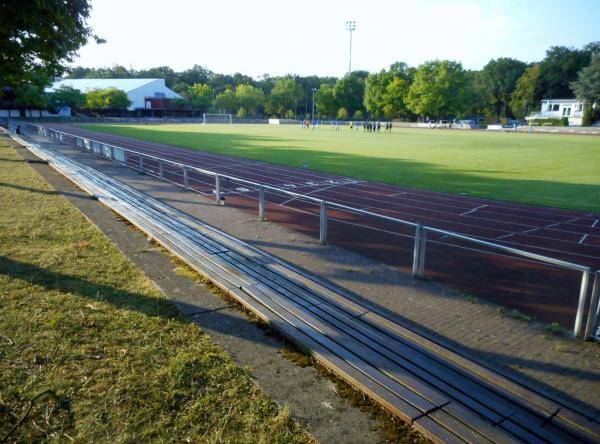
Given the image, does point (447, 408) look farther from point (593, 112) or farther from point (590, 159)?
point (593, 112)

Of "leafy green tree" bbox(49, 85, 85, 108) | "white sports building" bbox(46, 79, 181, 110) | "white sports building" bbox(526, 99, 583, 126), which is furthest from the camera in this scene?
"white sports building" bbox(46, 79, 181, 110)

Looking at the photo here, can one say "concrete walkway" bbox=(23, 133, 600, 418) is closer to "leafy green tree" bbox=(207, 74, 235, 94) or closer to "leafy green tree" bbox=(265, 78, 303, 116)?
"leafy green tree" bbox=(265, 78, 303, 116)

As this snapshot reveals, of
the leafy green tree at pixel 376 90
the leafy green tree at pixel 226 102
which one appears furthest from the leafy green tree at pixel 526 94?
the leafy green tree at pixel 226 102

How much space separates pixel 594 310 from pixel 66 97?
93.1m

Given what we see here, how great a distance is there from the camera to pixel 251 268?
719cm

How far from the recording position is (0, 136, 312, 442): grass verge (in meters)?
3.61

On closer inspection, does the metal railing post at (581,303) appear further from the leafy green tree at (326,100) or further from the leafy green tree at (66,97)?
the leafy green tree at (326,100)

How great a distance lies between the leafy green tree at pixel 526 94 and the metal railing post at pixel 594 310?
107254 mm

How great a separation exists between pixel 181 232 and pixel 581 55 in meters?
113

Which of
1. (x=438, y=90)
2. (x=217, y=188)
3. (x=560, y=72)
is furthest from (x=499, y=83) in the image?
(x=217, y=188)

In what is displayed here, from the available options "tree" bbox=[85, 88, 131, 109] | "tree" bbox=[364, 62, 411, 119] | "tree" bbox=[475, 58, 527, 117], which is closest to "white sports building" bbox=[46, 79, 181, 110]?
"tree" bbox=[85, 88, 131, 109]

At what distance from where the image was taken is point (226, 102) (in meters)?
112

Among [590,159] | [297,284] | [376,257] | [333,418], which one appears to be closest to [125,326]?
[297,284]

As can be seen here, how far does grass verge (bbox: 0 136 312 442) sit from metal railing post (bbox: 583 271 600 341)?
3826mm
